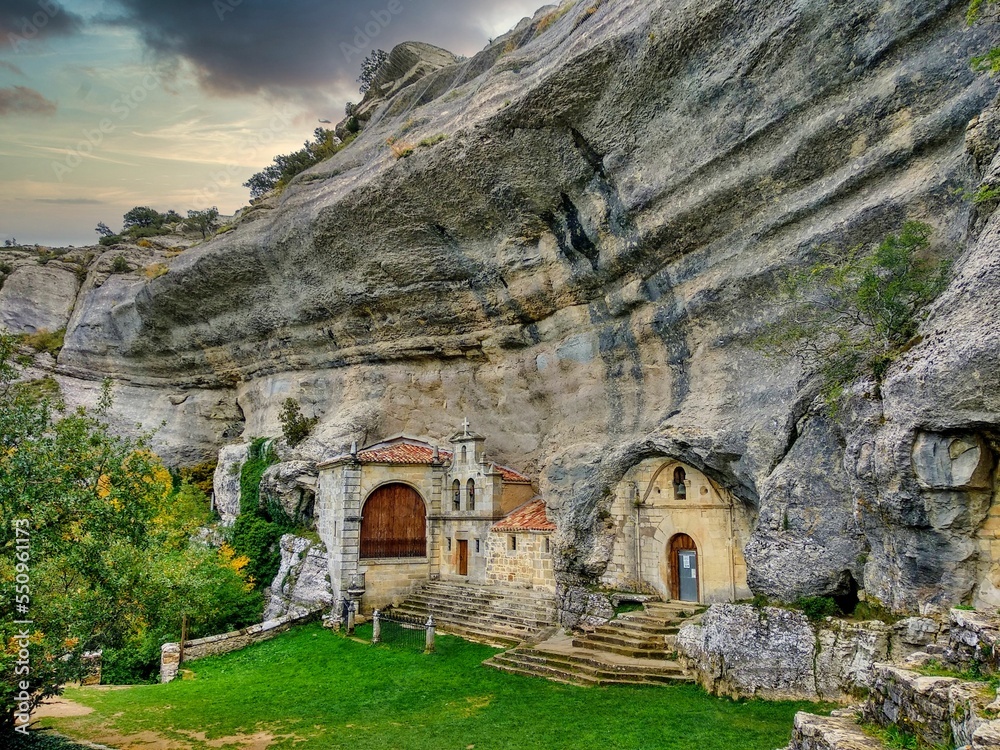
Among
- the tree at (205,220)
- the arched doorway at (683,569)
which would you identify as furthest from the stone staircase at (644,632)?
the tree at (205,220)

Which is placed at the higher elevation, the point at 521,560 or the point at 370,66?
the point at 370,66

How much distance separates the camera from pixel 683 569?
59.0 feet

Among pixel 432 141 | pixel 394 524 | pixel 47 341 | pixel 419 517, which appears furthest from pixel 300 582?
pixel 47 341

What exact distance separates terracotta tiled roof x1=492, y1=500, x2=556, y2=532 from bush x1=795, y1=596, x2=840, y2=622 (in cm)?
924

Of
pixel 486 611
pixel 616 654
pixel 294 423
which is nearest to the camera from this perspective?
pixel 616 654

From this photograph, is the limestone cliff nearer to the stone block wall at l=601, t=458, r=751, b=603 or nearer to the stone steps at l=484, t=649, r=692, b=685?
the stone block wall at l=601, t=458, r=751, b=603

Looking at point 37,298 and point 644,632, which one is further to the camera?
point 37,298

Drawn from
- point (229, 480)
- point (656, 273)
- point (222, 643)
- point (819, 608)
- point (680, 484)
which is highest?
point (656, 273)

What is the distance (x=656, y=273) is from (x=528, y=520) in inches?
362

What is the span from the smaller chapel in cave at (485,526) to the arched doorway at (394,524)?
39 mm

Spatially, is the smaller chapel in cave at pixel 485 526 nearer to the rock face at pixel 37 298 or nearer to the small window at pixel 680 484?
the small window at pixel 680 484

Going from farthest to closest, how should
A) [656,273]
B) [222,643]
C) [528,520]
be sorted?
1. [528,520]
2. [222,643]
3. [656,273]

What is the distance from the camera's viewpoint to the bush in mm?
11820

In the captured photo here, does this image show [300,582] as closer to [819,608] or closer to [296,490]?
[296,490]
